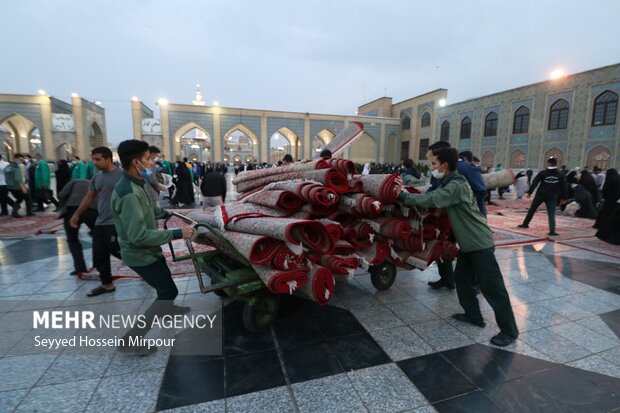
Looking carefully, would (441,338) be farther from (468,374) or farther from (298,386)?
(298,386)

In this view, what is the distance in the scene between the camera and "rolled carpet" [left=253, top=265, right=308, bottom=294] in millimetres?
2537

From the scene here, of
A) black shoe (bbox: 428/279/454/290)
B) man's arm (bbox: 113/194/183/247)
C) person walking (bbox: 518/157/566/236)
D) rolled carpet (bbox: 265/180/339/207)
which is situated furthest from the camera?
person walking (bbox: 518/157/566/236)

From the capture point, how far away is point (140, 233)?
2.40 meters

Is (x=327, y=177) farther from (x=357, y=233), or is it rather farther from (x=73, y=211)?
(x=73, y=211)

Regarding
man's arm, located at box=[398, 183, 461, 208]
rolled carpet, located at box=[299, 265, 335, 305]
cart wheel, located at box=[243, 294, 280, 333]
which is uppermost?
man's arm, located at box=[398, 183, 461, 208]

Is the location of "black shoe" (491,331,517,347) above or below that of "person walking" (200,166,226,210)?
below

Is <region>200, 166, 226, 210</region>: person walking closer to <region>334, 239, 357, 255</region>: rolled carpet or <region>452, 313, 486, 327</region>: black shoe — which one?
<region>334, 239, 357, 255</region>: rolled carpet

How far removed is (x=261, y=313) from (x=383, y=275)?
1.75 meters

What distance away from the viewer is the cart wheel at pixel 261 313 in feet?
9.59

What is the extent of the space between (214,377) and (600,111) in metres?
28.8

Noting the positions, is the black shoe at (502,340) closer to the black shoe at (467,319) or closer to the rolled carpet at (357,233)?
the black shoe at (467,319)

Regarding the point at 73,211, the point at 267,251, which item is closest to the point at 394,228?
the point at 267,251

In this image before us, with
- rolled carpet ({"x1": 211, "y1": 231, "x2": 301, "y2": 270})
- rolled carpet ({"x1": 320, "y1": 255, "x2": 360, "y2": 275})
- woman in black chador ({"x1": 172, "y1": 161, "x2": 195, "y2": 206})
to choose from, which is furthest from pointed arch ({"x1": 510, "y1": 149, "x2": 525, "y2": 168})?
rolled carpet ({"x1": 211, "y1": 231, "x2": 301, "y2": 270})

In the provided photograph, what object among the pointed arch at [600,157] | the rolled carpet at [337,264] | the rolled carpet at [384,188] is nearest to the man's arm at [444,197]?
the rolled carpet at [384,188]
